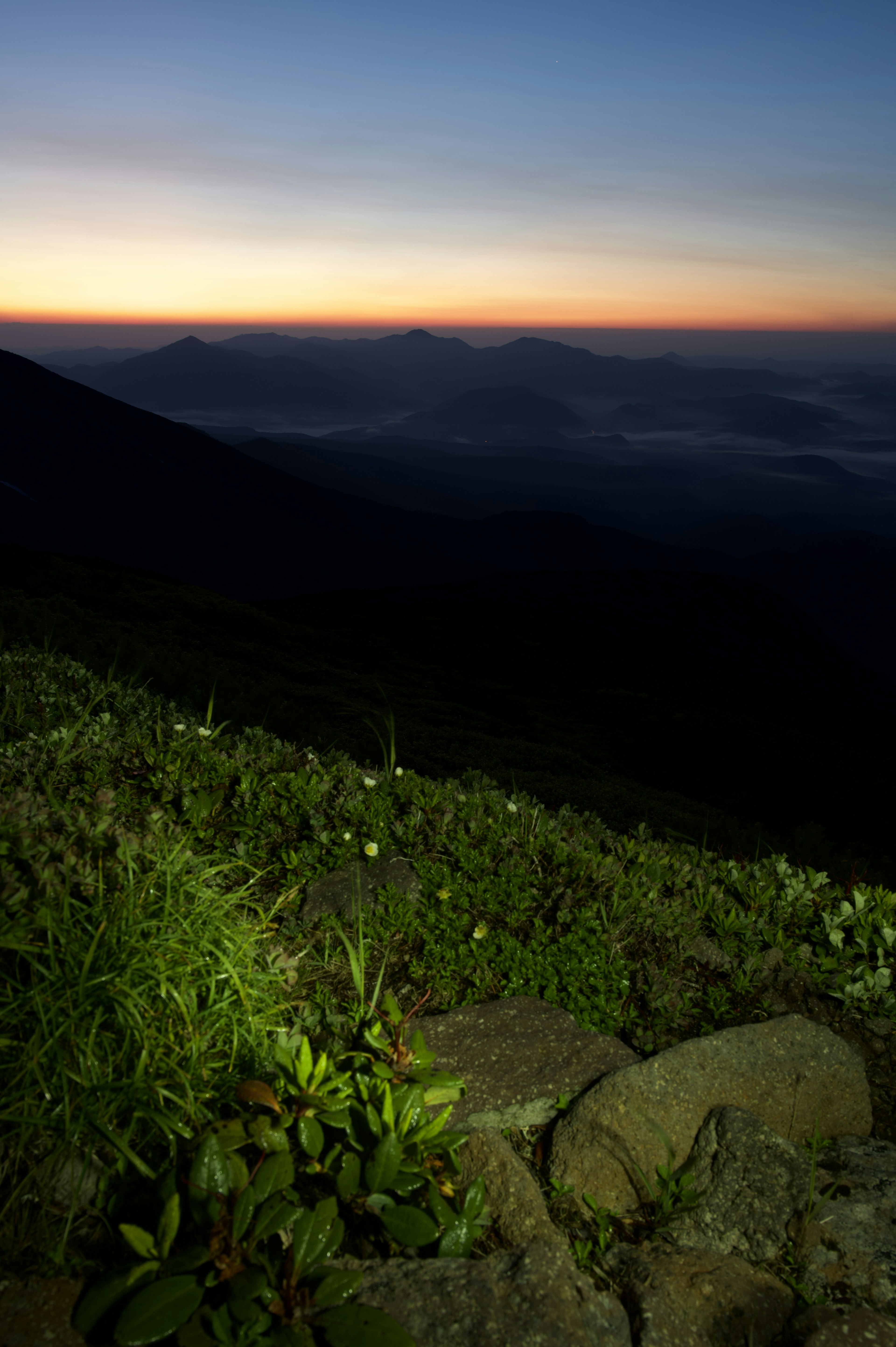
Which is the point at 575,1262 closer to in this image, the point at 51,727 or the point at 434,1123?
the point at 434,1123

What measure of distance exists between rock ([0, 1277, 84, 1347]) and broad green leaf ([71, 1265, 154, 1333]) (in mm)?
44

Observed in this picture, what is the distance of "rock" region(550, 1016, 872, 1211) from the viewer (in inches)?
142

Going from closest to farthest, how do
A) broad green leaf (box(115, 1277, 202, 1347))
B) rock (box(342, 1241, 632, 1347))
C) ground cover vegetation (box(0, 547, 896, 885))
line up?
broad green leaf (box(115, 1277, 202, 1347)), rock (box(342, 1241, 632, 1347)), ground cover vegetation (box(0, 547, 896, 885))

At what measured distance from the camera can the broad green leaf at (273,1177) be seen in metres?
→ 2.67

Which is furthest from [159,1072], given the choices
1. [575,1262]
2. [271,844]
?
[271,844]

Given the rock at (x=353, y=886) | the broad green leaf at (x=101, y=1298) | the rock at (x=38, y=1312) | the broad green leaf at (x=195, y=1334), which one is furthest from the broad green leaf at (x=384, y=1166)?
the rock at (x=353, y=886)

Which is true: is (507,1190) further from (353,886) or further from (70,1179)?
(353,886)

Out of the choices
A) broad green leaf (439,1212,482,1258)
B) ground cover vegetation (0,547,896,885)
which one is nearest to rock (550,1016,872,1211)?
broad green leaf (439,1212,482,1258)

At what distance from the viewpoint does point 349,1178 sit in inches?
111

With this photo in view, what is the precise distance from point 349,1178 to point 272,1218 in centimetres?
33

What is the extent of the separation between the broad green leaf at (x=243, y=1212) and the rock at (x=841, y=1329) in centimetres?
189

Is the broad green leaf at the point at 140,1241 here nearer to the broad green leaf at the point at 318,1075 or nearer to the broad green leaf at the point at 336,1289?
the broad green leaf at the point at 336,1289

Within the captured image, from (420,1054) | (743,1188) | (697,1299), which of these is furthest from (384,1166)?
→ (743,1188)

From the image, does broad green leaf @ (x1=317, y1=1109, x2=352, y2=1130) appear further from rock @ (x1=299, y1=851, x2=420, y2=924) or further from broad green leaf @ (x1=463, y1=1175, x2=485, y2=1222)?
rock @ (x1=299, y1=851, x2=420, y2=924)
